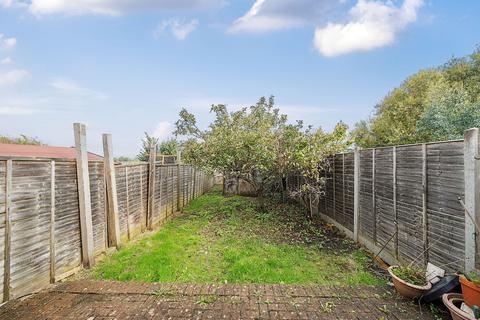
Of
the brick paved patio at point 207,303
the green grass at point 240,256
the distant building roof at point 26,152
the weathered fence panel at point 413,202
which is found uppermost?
the distant building roof at point 26,152

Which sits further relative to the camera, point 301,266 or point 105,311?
point 301,266

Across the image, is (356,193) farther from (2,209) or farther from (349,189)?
(2,209)

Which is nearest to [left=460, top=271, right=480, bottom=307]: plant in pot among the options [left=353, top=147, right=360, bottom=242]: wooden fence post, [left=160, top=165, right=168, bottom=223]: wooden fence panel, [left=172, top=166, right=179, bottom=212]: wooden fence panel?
[left=353, top=147, right=360, bottom=242]: wooden fence post

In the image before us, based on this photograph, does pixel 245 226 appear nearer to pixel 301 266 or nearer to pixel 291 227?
pixel 291 227

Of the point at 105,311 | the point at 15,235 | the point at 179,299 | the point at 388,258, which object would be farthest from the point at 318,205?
the point at 15,235

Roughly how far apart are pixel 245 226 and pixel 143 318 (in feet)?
15.1

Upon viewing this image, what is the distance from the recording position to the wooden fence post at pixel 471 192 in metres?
2.85

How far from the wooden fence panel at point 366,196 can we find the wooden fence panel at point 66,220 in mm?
5164

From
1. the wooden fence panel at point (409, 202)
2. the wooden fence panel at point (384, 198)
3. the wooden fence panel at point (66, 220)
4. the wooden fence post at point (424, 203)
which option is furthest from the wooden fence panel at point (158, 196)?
the wooden fence post at point (424, 203)

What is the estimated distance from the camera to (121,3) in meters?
6.45

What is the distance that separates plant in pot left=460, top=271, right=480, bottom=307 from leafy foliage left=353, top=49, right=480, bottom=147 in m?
9.63

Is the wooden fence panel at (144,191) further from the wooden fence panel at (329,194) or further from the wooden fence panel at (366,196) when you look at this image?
the wooden fence panel at (366,196)

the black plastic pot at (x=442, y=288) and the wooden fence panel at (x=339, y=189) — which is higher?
the wooden fence panel at (x=339, y=189)

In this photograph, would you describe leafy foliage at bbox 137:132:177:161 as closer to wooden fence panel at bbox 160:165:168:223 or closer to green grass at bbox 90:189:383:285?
wooden fence panel at bbox 160:165:168:223
